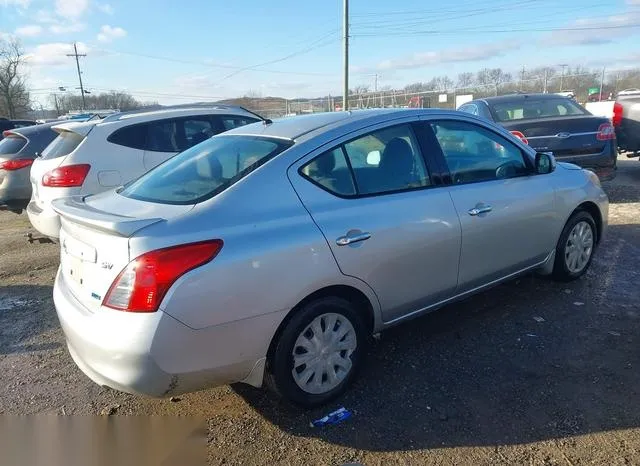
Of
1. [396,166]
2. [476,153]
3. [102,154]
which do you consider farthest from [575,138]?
[102,154]

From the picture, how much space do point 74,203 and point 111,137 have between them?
2949mm

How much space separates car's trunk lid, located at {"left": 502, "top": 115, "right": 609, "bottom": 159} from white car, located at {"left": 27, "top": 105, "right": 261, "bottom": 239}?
4805 millimetres

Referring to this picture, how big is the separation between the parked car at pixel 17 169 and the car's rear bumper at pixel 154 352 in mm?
6039

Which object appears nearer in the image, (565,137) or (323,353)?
(323,353)

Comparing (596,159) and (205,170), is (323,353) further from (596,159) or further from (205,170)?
(596,159)

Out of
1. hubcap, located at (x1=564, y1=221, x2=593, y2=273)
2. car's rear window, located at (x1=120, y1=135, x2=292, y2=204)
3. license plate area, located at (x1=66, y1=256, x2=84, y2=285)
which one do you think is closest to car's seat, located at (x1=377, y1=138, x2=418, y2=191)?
car's rear window, located at (x1=120, y1=135, x2=292, y2=204)

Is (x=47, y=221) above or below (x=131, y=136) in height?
below

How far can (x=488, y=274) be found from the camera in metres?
3.85

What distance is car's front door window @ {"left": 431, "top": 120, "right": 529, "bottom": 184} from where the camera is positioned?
12.1 ft

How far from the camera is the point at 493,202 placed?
3.77 metres

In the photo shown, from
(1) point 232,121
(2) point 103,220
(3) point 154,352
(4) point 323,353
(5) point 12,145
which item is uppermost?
(1) point 232,121

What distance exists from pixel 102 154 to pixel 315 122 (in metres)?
3.31

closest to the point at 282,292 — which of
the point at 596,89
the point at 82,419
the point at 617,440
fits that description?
the point at 82,419

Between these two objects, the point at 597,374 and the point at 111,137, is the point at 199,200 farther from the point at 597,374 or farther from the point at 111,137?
the point at 111,137
